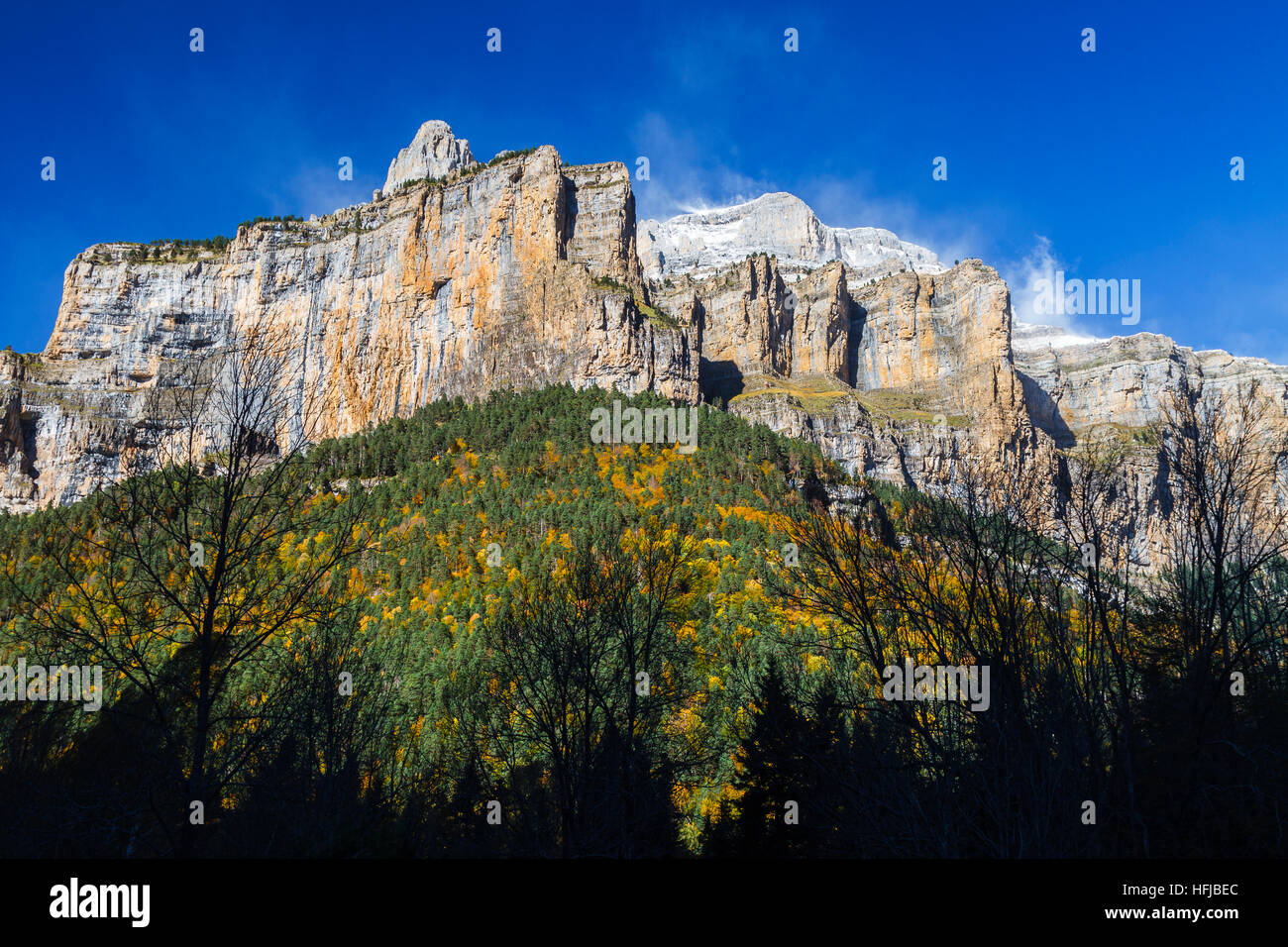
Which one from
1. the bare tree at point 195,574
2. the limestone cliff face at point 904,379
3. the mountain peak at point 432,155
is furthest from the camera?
the mountain peak at point 432,155

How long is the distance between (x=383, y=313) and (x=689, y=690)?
101 m

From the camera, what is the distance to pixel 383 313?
344ft

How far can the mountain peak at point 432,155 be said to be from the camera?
497ft

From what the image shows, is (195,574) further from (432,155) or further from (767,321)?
(432,155)

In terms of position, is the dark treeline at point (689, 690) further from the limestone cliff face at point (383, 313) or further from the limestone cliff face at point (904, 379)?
the limestone cliff face at point (904, 379)

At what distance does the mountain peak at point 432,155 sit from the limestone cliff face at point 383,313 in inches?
1735

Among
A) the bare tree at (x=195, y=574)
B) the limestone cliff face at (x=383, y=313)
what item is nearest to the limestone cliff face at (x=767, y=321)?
the limestone cliff face at (x=383, y=313)

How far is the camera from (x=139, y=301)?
368 ft

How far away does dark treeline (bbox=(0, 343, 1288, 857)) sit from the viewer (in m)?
8.89

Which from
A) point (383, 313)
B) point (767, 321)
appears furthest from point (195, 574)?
point (767, 321)

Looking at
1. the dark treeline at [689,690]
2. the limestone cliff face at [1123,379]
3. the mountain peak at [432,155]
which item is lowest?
the dark treeline at [689,690]

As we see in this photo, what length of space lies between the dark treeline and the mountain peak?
149678mm
